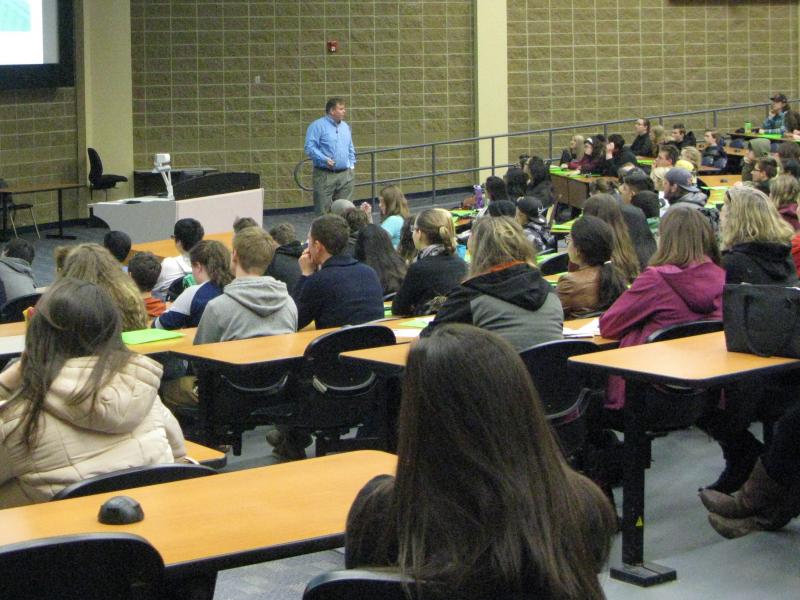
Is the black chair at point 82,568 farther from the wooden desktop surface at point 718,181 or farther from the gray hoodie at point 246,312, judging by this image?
the wooden desktop surface at point 718,181

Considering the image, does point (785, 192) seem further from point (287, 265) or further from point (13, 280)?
point (13, 280)

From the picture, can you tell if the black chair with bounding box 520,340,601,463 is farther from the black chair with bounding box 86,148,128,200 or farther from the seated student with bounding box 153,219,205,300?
the black chair with bounding box 86,148,128,200

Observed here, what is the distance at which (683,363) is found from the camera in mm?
3980

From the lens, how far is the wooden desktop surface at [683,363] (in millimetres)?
3789

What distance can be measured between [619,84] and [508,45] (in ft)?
5.80

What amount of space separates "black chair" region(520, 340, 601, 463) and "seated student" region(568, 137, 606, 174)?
926 centimetres

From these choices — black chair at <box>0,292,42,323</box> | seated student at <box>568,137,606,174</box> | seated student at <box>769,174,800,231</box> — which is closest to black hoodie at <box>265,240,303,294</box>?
black chair at <box>0,292,42,323</box>

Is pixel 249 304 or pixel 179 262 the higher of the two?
pixel 179 262

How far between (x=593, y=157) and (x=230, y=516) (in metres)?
11.7

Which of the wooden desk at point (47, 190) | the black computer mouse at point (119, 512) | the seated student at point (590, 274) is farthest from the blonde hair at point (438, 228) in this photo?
the wooden desk at point (47, 190)

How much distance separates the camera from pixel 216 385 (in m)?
5.08

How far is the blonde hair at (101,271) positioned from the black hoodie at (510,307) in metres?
1.26

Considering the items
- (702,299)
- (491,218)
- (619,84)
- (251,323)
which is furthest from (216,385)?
(619,84)

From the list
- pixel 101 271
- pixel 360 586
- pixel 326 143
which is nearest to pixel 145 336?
pixel 101 271
